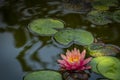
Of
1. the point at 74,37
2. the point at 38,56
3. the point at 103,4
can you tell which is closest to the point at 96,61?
the point at 74,37

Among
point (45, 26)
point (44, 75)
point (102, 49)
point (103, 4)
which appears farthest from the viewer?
point (103, 4)

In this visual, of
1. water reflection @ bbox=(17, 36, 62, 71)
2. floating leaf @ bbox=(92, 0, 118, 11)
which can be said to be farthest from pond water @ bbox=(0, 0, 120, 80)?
floating leaf @ bbox=(92, 0, 118, 11)

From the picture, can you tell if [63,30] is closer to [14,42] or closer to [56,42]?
[56,42]

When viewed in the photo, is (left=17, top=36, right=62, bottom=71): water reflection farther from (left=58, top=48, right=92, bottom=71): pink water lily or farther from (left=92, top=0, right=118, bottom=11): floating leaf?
(left=92, top=0, right=118, bottom=11): floating leaf

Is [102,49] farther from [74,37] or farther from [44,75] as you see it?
[44,75]

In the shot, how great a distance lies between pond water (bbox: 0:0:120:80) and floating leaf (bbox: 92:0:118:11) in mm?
235

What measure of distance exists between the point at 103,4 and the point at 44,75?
4.13 ft

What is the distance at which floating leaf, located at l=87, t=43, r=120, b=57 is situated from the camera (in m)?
2.01

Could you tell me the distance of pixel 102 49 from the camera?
206 cm

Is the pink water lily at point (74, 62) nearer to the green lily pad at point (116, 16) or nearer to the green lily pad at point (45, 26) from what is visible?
the green lily pad at point (45, 26)

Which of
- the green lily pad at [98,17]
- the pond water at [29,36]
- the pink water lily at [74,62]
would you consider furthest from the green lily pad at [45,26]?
the pink water lily at [74,62]

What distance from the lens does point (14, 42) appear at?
84.0 inches

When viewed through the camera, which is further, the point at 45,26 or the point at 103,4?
the point at 103,4

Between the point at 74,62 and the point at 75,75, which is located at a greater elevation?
the point at 74,62
